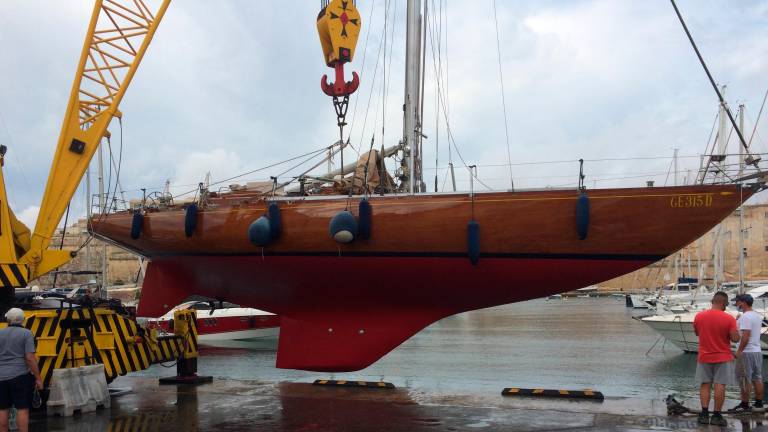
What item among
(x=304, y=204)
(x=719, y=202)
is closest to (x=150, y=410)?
(x=304, y=204)

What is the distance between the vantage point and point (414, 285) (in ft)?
29.7

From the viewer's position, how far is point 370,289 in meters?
9.30

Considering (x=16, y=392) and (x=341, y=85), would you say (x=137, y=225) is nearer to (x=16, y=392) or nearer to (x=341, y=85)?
(x=341, y=85)

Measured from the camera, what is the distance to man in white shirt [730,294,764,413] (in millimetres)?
7734

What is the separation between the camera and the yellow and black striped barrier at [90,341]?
8.44 m

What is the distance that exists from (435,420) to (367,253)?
2409mm

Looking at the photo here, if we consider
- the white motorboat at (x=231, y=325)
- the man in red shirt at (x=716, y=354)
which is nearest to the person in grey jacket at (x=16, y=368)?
the man in red shirt at (x=716, y=354)

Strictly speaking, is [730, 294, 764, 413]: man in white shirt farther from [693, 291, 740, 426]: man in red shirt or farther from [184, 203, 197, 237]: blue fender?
[184, 203, 197, 237]: blue fender

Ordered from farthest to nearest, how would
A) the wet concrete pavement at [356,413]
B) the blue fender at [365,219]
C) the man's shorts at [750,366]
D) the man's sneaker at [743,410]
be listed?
the blue fender at [365,219] < the man's shorts at [750,366] < the man's sneaker at [743,410] < the wet concrete pavement at [356,413]

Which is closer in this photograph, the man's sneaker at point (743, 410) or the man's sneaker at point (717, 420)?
the man's sneaker at point (717, 420)

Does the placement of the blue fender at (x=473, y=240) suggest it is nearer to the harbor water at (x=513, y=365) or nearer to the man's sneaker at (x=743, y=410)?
the harbor water at (x=513, y=365)

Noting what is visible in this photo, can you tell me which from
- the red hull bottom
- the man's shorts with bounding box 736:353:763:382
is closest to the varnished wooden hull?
the red hull bottom

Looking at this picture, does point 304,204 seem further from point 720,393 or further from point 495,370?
point 495,370

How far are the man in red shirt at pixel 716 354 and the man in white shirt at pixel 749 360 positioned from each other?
63 centimetres
